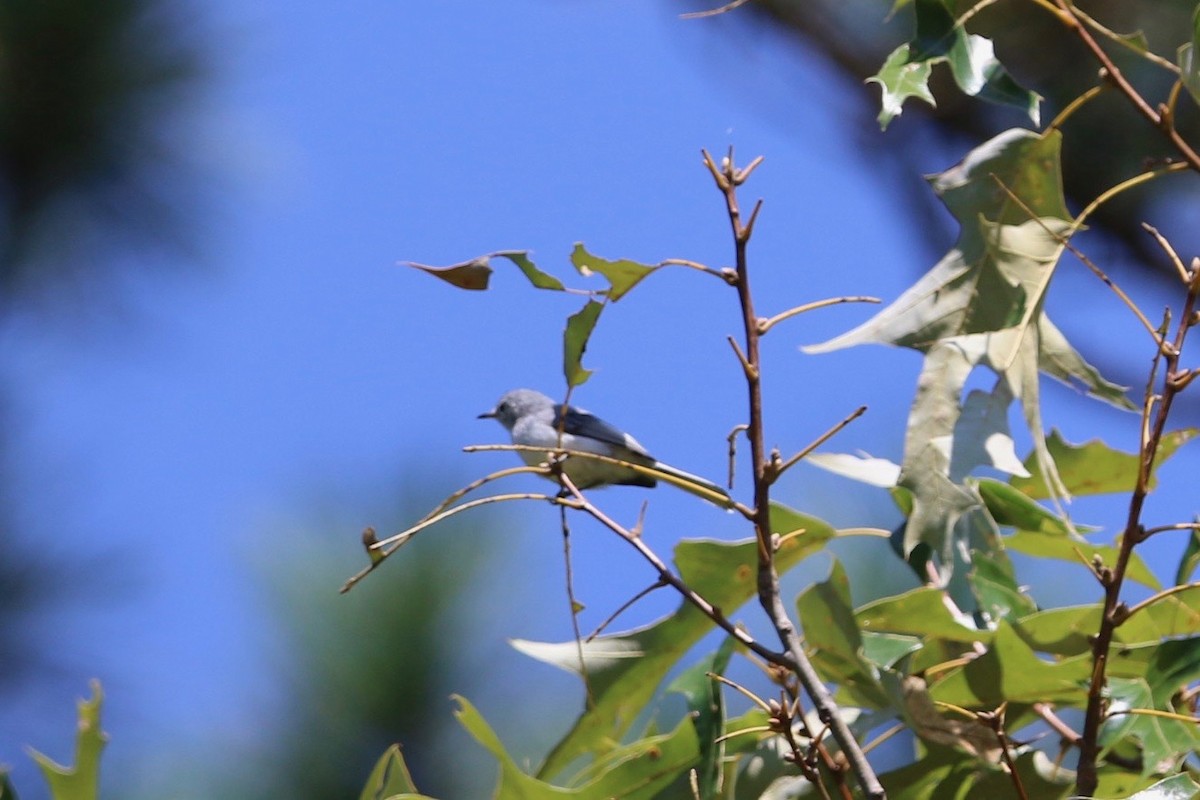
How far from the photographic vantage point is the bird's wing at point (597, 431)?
9.19ft

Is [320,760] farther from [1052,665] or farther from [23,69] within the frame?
[1052,665]

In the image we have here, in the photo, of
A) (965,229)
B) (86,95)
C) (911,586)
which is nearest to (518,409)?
(911,586)

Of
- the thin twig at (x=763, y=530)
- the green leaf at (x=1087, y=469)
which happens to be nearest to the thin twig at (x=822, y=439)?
the thin twig at (x=763, y=530)

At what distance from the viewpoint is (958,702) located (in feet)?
5.47

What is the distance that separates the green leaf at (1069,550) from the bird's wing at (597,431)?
3.31 feet

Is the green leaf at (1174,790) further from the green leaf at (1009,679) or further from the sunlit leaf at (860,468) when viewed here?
the sunlit leaf at (860,468)

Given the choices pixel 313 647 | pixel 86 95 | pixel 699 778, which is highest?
pixel 86 95

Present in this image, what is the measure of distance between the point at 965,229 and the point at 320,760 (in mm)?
3675

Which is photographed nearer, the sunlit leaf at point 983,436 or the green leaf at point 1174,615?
the green leaf at point 1174,615

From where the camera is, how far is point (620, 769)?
1.66m

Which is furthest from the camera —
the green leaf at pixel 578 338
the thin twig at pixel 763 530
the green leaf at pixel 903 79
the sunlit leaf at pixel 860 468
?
the sunlit leaf at pixel 860 468

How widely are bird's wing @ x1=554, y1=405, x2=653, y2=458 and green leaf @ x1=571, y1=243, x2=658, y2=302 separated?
1.20 meters

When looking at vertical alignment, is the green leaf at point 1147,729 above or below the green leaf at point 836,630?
below

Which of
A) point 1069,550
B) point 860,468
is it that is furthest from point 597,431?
point 1069,550
